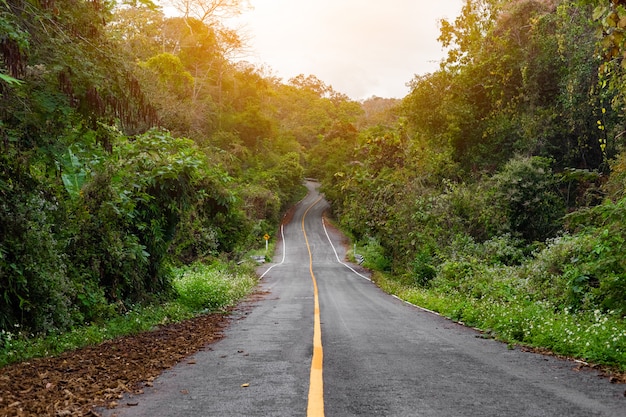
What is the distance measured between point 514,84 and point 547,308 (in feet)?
68.0

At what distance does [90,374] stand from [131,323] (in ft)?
12.7

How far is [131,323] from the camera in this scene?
9555mm

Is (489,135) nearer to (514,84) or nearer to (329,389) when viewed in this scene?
(514,84)

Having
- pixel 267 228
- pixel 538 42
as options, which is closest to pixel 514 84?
pixel 538 42

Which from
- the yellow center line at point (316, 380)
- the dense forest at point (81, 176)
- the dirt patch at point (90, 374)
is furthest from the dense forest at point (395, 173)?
the yellow center line at point (316, 380)

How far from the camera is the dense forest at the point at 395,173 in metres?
6.96

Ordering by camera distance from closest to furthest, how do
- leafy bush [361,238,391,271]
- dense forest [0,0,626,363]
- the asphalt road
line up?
the asphalt road → dense forest [0,0,626,363] → leafy bush [361,238,391,271]

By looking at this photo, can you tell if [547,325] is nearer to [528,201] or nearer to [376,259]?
[528,201]

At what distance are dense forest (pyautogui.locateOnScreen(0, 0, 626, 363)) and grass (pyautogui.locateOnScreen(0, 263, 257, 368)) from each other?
0.37 metres

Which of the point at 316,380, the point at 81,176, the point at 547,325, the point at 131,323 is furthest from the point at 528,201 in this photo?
the point at 316,380

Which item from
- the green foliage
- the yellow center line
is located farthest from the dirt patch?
the green foliage

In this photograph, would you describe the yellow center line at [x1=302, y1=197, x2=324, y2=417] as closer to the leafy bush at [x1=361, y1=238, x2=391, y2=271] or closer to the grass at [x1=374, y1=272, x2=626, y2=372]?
the grass at [x1=374, y1=272, x2=626, y2=372]

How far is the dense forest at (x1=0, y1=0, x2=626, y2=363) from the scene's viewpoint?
6961 millimetres

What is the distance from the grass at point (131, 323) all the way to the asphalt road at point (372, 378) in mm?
1819
